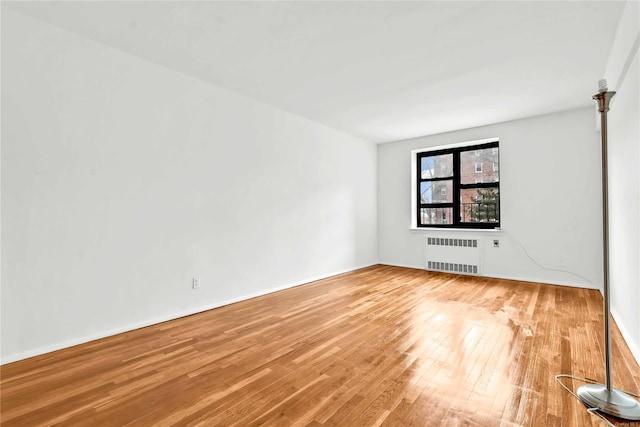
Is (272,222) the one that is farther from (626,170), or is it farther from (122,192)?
(626,170)

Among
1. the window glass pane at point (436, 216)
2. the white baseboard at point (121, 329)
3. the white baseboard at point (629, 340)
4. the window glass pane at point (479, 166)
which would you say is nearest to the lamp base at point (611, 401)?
the white baseboard at point (629, 340)

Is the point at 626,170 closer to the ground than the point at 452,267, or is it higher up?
higher up

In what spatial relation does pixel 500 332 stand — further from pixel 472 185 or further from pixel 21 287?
pixel 21 287

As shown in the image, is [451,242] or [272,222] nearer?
[272,222]

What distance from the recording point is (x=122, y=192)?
2965 millimetres

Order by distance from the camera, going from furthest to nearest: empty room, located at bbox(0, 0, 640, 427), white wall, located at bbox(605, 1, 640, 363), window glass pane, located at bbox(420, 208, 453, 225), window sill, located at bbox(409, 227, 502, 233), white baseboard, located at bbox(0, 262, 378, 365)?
window glass pane, located at bbox(420, 208, 453, 225), window sill, located at bbox(409, 227, 502, 233), white baseboard, located at bbox(0, 262, 378, 365), white wall, located at bbox(605, 1, 640, 363), empty room, located at bbox(0, 0, 640, 427)

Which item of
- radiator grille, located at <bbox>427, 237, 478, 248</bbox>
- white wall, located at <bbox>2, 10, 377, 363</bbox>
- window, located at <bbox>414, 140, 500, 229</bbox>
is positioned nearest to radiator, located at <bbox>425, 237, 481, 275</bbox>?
radiator grille, located at <bbox>427, 237, 478, 248</bbox>

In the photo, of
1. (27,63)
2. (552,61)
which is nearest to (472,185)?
(552,61)

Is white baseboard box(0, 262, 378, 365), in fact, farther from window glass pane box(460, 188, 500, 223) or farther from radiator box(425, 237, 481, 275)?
window glass pane box(460, 188, 500, 223)

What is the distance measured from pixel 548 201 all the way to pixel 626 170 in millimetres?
2444

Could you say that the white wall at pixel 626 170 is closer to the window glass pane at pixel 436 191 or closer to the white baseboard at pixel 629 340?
the white baseboard at pixel 629 340

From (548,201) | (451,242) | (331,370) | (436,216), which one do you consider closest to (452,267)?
(451,242)

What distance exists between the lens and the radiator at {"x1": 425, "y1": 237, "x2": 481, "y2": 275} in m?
5.44

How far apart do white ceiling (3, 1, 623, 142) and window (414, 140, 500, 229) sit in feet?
4.64
